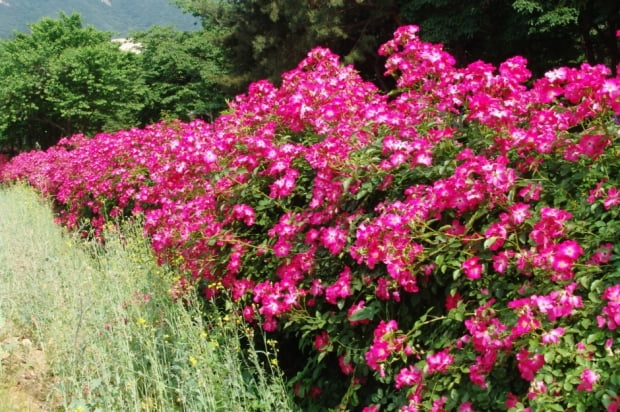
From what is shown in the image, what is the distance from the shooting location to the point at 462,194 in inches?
73.7

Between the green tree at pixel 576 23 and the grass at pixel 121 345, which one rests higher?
the green tree at pixel 576 23

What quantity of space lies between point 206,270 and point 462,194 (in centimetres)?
144

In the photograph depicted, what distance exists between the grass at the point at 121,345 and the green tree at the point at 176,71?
1988 cm

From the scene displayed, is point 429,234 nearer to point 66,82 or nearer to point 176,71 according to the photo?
point 66,82

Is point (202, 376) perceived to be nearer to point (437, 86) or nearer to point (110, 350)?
point (110, 350)

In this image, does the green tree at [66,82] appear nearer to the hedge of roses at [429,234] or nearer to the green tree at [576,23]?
the green tree at [576,23]

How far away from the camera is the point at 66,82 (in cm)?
2222

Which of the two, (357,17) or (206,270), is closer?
(206,270)

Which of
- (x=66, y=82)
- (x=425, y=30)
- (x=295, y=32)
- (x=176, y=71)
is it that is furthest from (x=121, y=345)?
(x=176, y=71)

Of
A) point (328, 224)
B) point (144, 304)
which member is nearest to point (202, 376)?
point (328, 224)

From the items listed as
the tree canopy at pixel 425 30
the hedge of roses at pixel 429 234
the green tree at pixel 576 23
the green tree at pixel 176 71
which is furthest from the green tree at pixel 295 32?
the hedge of roses at pixel 429 234

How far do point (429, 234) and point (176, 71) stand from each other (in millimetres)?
24057

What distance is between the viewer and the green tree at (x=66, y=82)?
21.9 metres

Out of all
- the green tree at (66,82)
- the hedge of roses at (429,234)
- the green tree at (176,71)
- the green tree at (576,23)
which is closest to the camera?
the hedge of roses at (429,234)
